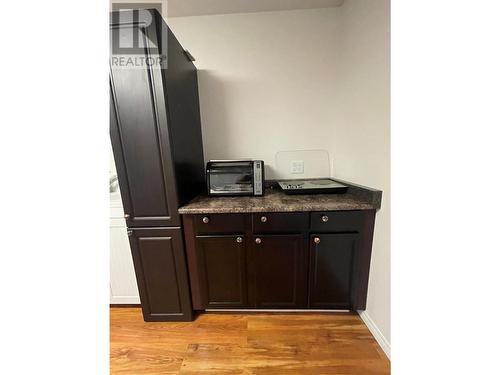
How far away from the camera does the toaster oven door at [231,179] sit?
4.93 ft

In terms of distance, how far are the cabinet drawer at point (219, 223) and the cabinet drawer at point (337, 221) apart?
0.51 metres

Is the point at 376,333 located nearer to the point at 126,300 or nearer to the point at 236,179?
the point at 236,179

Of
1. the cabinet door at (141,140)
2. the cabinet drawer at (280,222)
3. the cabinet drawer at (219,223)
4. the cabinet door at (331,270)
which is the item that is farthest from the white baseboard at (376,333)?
the cabinet door at (141,140)

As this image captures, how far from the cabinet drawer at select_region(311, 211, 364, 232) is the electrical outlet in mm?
674

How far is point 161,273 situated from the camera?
4.35 feet

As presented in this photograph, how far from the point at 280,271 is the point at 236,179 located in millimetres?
771

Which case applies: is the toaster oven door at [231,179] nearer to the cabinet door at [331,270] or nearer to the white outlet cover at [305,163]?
the white outlet cover at [305,163]

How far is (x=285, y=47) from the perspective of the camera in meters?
1.68

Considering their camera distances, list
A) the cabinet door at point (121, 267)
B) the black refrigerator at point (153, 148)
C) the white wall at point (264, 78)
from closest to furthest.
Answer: the black refrigerator at point (153, 148)
the cabinet door at point (121, 267)
the white wall at point (264, 78)

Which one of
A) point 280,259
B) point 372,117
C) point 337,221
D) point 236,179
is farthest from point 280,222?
point 372,117

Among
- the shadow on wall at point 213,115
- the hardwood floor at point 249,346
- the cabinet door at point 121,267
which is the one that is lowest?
the hardwood floor at point 249,346
